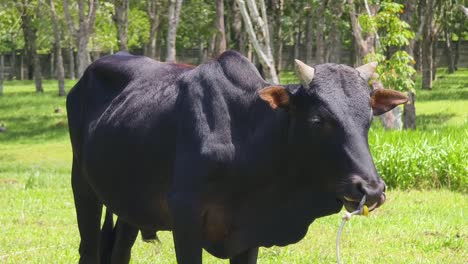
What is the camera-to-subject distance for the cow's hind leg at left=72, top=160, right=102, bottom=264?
647cm

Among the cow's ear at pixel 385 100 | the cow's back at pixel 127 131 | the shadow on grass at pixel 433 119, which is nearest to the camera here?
the cow's ear at pixel 385 100

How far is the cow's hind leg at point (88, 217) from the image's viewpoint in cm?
647

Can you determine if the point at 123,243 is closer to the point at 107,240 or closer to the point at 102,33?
the point at 107,240

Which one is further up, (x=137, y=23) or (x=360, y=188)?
(x=360, y=188)

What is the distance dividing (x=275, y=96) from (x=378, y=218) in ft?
18.3

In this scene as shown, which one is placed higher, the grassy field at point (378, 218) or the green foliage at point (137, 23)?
the green foliage at point (137, 23)

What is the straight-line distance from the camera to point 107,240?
6746 mm

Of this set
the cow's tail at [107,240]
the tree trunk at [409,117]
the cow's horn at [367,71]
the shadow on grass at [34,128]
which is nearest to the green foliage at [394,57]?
the tree trunk at [409,117]

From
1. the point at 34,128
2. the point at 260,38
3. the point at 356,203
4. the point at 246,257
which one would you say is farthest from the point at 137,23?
the point at 356,203

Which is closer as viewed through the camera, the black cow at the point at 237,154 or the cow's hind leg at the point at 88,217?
the black cow at the point at 237,154

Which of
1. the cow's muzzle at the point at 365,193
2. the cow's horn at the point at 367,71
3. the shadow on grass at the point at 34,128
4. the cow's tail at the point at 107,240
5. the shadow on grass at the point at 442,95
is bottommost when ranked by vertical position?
the shadow on grass at the point at 34,128

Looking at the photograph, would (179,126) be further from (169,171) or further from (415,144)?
(415,144)

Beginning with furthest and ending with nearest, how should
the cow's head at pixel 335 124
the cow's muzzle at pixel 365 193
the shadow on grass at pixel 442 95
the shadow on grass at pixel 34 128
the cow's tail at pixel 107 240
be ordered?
the shadow on grass at pixel 442 95, the shadow on grass at pixel 34 128, the cow's tail at pixel 107 240, the cow's head at pixel 335 124, the cow's muzzle at pixel 365 193

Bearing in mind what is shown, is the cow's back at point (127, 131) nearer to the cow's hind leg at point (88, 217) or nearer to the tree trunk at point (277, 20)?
the cow's hind leg at point (88, 217)
